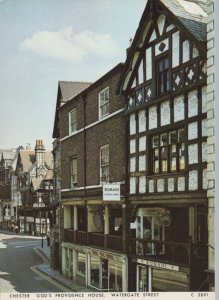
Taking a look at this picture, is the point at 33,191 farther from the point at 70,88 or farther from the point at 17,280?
the point at 17,280

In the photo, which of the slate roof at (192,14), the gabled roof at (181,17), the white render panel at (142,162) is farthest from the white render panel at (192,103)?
the white render panel at (142,162)

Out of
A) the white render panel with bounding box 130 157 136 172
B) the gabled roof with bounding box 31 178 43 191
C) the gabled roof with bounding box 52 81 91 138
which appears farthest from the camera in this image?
the gabled roof with bounding box 31 178 43 191

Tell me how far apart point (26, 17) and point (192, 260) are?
4.61 metres

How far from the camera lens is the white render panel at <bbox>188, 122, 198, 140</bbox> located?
6633 mm

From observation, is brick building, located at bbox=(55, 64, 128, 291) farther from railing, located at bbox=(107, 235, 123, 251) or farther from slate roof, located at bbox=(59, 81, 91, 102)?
slate roof, located at bbox=(59, 81, 91, 102)

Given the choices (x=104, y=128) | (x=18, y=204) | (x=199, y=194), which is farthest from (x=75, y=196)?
(x=18, y=204)

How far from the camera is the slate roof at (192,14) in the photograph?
6.63 metres

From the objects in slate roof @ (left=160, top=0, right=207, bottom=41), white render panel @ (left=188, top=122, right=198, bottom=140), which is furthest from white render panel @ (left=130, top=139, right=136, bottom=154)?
slate roof @ (left=160, top=0, right=207, bottom=41)

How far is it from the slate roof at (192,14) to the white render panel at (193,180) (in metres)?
1.97

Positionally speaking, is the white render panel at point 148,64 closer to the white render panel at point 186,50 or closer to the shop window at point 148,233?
the white render panel at point 186,50

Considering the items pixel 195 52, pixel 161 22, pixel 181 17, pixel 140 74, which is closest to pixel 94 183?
pixel 140 74

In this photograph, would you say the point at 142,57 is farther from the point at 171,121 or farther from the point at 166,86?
the point at 171,121

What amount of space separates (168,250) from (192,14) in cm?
383

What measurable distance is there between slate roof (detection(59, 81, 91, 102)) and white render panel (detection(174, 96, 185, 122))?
7.15 feet
